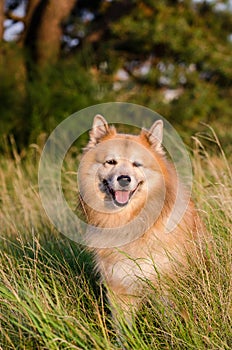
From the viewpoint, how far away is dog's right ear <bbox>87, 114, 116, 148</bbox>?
3576mm

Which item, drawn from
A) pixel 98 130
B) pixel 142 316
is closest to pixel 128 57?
pixel 98 130

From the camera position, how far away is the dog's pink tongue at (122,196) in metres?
3.34

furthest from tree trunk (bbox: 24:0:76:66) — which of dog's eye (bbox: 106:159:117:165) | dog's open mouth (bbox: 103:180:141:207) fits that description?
dog's open mouth (bbox: 103:180:141:207)

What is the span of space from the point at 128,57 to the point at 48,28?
1889mm

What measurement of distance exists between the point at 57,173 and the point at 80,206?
104 inches

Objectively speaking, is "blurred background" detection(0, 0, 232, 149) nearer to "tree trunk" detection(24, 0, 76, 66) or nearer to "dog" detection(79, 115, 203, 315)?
"tree trunk" detection(24, 0, 76, 66)

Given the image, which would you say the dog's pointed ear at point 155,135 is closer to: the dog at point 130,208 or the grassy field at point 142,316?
the dog at point 130,208

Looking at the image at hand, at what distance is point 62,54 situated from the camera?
37.3ft

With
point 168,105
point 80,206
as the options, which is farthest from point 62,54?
point 80,206

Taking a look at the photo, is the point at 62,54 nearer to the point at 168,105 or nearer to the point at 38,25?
the point at 38,25

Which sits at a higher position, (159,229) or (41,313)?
(159,229)

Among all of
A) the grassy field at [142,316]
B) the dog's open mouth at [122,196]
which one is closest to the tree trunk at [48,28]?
the dog's open mouth at [122,196]

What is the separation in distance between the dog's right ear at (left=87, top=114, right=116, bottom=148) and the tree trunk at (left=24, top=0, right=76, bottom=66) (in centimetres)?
737

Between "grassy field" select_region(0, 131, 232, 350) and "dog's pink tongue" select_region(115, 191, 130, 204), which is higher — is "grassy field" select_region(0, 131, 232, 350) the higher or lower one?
the lower one
